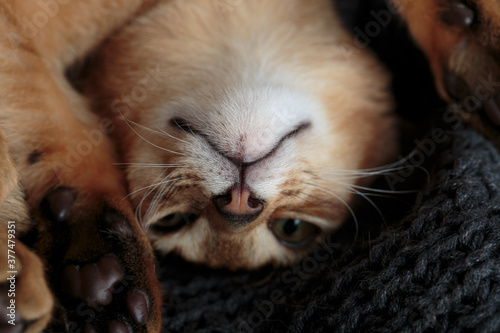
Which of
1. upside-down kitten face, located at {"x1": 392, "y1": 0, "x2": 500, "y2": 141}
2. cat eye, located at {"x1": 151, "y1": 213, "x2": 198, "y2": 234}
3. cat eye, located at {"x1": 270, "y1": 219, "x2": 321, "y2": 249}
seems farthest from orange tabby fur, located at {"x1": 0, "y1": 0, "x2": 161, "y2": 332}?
upside-down kitten face, located at {"x1": 392, "y1": 0, "x2": 500, "y2": 141}

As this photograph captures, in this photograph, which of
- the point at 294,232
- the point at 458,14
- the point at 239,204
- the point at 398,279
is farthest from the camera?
the point at 294,232

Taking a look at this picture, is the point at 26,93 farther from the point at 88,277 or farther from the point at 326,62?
the point at 326,62

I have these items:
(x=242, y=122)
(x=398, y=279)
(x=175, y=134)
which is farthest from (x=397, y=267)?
(x=175, y=134)

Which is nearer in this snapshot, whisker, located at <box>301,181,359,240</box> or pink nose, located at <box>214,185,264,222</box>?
pink nose, located at <box>214,185,264,222</box>

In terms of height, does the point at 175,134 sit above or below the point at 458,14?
below

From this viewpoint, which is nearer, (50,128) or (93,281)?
(93,281)

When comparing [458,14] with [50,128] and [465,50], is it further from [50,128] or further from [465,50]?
[50,128]

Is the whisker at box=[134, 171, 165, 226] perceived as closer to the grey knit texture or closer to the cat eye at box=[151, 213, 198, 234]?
the cat eye at box=[151, 213, 198, 234]
